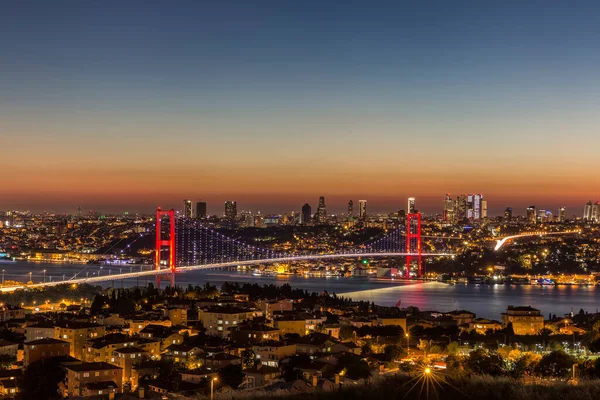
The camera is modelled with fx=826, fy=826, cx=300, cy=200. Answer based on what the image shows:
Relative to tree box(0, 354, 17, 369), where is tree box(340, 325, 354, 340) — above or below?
above

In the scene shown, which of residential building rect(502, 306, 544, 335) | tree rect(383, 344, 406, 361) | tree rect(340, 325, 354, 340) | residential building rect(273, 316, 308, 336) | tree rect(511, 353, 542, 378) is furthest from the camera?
residential building rect(502, 306, 544, 335)

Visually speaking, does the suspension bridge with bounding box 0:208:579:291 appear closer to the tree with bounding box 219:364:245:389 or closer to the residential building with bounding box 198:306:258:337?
the residential building with bounding box 198:306:258:337

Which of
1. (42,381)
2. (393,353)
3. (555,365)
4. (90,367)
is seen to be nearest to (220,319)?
(393,353)

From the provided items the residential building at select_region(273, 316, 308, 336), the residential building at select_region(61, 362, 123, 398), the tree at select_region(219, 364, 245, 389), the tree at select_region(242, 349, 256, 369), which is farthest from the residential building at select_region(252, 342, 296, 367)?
the residential building at select_region(273, 316, 308, 336)

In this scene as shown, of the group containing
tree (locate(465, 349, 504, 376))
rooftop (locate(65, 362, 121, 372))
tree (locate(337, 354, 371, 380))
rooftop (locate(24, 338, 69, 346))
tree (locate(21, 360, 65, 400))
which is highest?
rooftop (locate(24, 338, 69, 346))

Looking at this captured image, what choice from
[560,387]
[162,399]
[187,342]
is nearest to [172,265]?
[187,342]

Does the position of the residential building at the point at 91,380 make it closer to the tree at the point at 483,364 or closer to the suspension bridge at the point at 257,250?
the tree at the point at 483,364

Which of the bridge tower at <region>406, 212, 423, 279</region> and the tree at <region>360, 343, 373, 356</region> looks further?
the bridge tower at <region>406, 212, 423, 279</region>
